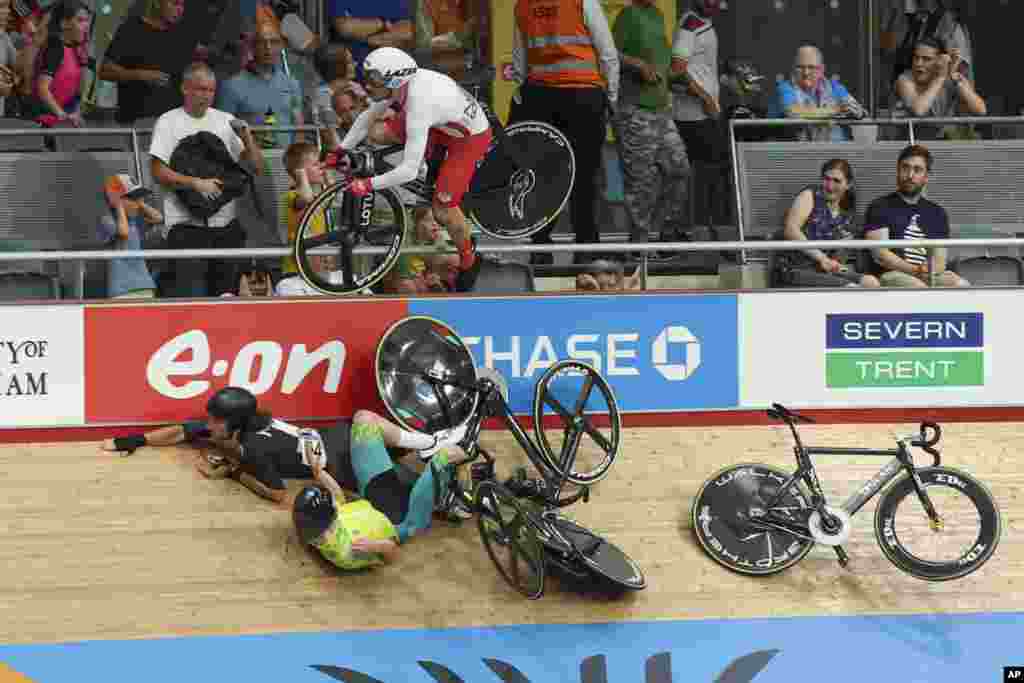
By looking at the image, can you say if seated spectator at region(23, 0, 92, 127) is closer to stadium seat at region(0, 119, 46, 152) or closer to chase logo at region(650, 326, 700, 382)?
stadium seat at region(0, 119, 46, 152)

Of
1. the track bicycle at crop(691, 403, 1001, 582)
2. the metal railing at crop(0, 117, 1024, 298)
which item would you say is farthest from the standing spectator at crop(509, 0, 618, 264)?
the track bicycle at crop(691, 403, 1001, 582)

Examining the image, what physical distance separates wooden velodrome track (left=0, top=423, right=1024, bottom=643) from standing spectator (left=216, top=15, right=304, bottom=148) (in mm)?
2607

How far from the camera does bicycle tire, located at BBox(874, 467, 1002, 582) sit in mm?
11336

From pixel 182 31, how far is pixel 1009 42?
22.0ft

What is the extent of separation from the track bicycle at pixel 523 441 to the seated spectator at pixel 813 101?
316cm

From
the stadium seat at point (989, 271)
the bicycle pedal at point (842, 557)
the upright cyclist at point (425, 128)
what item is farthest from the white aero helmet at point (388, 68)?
the stadium seat at point (989, 271)

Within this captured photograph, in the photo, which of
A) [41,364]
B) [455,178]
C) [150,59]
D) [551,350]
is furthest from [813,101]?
[41,364]

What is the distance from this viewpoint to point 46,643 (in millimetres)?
10805

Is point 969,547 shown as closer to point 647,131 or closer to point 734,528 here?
point 734,528

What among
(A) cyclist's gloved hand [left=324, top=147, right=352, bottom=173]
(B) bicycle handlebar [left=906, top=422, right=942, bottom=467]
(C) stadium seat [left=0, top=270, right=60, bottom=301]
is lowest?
(B) bicycle handlebar [left=906, top=422, right=942, bottom=467]

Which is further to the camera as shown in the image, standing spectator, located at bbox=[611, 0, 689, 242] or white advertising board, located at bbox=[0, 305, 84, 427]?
standing spectator, located at bbox=[611, 0, 689, 242]

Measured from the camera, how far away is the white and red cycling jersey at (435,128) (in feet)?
37.9

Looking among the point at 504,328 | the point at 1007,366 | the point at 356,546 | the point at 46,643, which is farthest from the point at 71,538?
the point at 1007,366

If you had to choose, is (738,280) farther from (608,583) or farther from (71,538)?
(71,538)
